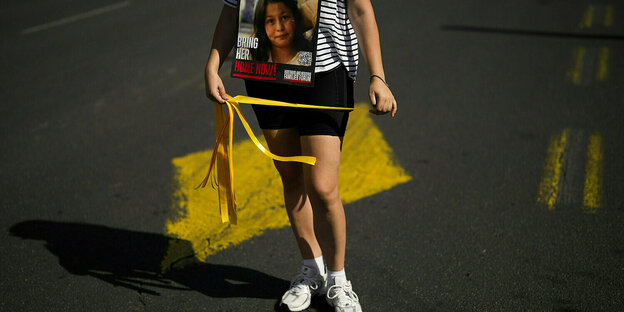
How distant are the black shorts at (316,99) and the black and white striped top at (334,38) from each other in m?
0.04

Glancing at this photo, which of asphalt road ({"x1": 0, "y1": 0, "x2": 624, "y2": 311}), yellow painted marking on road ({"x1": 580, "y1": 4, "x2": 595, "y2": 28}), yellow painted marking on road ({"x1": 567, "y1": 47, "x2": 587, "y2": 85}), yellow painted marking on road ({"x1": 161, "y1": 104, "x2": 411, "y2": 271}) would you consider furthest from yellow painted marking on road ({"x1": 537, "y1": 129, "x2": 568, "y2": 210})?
yellow painted marking on road ({"x1": 580, "y1": 4, "x2": 595, "y2": 28})

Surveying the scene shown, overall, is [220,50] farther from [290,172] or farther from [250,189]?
[250,189]

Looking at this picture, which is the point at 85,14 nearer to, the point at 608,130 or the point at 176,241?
the point at 176,241

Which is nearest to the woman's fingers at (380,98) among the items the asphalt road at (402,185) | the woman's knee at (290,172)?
the woman's knee at (290,172)

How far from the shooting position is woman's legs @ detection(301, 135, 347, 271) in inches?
96.9

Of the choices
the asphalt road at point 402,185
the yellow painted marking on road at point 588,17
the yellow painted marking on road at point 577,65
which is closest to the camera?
the asphalt road at point 402,185

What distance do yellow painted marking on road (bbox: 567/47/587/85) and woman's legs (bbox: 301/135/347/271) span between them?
3966 millimetres

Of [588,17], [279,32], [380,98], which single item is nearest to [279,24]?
[279,32]

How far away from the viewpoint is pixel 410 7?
8672 millimetres

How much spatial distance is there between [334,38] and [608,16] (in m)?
6.86

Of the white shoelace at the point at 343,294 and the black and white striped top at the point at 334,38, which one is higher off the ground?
the black and white striped top at the point at 334,38

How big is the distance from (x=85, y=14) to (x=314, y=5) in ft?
26.0

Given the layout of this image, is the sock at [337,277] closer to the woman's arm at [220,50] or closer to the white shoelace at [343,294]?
the white shoelace at [343,294]

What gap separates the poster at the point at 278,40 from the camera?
231 cm
